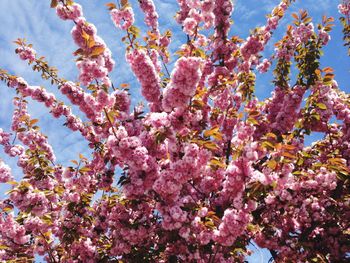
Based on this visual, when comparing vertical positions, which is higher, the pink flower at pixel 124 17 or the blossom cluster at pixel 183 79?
the pink flower at pixel 124 17

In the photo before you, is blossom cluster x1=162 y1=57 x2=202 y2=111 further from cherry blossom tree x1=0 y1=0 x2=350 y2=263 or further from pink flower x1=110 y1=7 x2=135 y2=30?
pink flower x1=110 y1=7 x2=135 y2=30

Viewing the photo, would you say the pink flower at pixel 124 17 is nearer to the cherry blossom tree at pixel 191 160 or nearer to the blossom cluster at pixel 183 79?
the cherry blossom tree at pixel 191 160

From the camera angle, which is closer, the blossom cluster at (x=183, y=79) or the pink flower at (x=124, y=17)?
the blossom cluster at (x=183, y=79)

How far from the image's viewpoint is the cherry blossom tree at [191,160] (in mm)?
4465

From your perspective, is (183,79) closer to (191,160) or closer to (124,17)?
(191,160)

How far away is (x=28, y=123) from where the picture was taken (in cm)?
895

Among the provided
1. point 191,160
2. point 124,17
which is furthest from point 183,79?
point 124,17

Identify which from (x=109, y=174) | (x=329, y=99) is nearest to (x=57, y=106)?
(x=109, y=174)

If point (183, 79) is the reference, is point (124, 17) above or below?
above

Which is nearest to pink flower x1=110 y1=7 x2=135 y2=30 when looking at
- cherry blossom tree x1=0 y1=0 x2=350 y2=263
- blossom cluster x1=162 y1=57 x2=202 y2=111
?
cherry blossom tree x1=0 y1=0 x2=350 y2=263

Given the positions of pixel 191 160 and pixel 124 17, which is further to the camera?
pixel 124 17

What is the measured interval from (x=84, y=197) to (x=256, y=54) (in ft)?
17.0

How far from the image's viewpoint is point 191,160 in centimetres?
435

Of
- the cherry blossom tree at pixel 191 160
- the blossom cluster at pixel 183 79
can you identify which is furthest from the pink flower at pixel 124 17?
the blossom cluster at pixel 183 79
